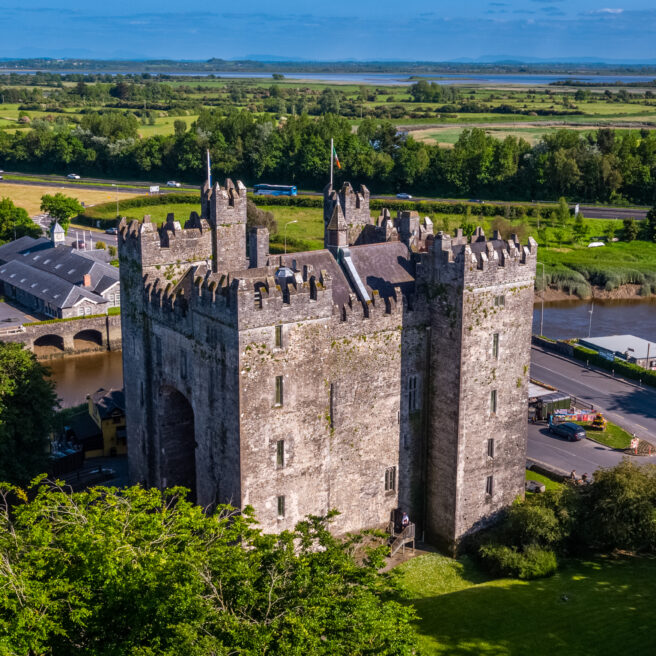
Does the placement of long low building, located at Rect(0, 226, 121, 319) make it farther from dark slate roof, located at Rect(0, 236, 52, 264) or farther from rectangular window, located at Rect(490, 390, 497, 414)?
rectangular window, located at Rect(490, 390, 497, 414)

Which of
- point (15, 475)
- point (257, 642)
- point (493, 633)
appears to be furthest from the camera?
point (15, 475)

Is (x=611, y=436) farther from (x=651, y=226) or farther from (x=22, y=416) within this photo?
(x=651, y=226)

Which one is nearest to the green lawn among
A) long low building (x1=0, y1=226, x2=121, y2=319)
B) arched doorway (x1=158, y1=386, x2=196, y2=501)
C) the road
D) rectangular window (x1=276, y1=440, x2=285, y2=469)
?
rectangular window (x1=276, y1=440, x2=285, y2=469)

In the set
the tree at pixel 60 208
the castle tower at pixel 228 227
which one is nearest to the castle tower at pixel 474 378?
the castle tower at pixel 228 227

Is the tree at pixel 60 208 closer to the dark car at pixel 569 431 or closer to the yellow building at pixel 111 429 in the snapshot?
the yellow building at pixel 111 429

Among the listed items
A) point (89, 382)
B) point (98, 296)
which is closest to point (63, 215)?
point (98, 296)

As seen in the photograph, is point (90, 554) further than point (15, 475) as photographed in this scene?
No

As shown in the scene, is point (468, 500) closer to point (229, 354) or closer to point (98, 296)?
point (229, 354)
